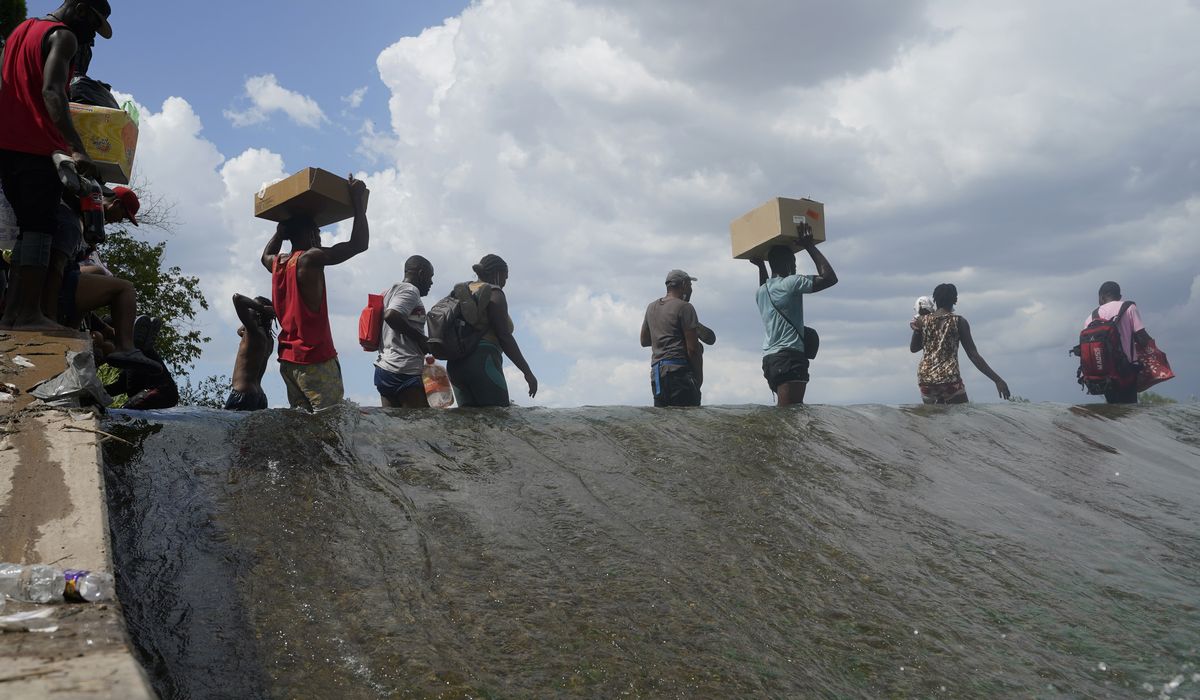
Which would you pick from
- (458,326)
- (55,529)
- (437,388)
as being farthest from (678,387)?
(55,529)

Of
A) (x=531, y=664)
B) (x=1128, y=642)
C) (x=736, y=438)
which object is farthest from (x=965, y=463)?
(x=531, y=664)

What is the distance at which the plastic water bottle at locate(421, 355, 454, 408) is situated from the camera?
7086 millimetres

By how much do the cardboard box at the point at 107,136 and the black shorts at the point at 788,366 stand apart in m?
4.78

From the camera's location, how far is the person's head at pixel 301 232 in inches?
228

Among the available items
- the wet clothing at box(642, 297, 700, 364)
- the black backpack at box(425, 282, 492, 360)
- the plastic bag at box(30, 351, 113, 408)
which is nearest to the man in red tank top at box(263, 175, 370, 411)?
the black backpack at box(425, 282, 492, 360)

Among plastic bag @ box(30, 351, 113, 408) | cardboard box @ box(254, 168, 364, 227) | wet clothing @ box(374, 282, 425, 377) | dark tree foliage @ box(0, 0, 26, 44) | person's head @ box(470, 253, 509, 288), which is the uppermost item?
dark tree foliage @ box(0, 0, 26, 44)

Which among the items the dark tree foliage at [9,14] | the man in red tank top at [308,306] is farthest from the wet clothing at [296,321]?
the dark tree foliage at [9,14]

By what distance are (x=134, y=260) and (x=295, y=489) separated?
1845cm

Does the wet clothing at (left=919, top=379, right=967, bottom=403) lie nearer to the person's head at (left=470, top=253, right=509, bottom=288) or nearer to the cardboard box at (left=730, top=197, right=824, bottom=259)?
the cardboard box at (left=730, top=197, right=824, bottom=259)

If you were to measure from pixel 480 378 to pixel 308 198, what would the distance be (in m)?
1.77

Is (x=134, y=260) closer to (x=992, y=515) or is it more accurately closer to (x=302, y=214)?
(x=302, y=214)

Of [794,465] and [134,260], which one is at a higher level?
[134,260]

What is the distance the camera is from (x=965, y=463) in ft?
16.9

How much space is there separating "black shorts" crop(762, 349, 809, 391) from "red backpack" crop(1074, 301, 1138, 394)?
3.77 metres
